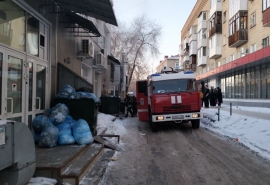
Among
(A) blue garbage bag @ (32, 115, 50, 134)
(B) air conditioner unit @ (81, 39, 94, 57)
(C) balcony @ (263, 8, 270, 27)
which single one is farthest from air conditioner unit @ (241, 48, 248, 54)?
(A) blue garbage bag @ (32, 115, 50, 134)

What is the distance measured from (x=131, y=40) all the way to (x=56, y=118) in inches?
1430

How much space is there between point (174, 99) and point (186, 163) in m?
4.95

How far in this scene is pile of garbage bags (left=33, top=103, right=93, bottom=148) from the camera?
21.3 ft

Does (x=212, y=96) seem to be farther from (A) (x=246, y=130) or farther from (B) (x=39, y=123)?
(B) (x=39, y=123)

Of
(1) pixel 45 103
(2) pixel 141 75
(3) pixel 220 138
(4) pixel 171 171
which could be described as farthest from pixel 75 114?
(2) pixel 141 75

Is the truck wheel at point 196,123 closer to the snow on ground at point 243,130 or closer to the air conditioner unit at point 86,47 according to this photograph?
the snow on ground at point 243,130

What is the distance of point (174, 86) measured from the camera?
1178 cm

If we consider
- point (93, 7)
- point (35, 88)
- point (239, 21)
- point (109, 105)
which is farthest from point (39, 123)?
point (239, 21)

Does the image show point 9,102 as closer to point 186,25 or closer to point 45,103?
point 45,103

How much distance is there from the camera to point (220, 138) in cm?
988

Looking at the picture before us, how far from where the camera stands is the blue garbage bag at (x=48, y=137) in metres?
6.43

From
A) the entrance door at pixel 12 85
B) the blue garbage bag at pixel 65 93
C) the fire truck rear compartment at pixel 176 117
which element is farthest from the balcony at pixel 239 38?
the entrance door at pixel 12 85

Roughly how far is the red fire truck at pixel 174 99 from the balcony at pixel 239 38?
1649 centimetres

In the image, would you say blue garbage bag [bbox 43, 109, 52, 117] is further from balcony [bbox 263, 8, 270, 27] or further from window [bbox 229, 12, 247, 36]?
window [bbox 229, 12, 247, 36]
